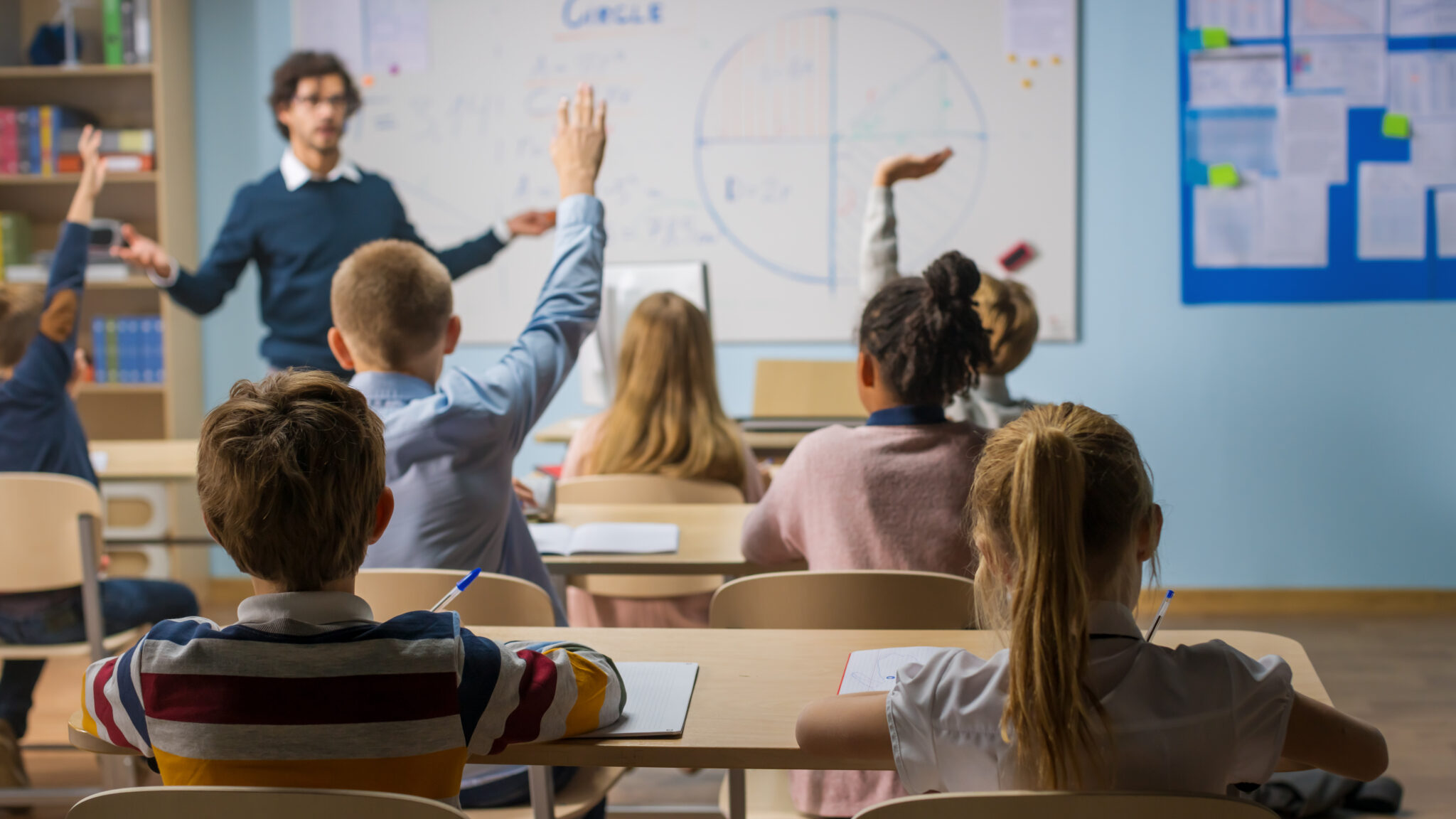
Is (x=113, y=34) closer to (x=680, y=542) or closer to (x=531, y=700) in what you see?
(x=680, y=542)

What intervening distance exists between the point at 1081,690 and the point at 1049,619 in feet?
0.20

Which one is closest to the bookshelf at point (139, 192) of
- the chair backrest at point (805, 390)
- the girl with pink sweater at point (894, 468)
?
the chair backrest at point (805, 390)

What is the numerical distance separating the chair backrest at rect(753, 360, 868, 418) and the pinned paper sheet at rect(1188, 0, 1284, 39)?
1.73 metres

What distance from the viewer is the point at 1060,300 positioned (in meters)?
4.12

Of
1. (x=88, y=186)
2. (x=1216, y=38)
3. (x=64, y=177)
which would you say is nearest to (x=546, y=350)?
(x=88, y=186)

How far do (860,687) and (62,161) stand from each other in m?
4.14

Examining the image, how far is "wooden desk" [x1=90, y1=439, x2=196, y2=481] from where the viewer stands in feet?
9.47

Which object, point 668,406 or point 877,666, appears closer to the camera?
point 877,666

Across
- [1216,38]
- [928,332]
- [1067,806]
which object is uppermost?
[1216,38]

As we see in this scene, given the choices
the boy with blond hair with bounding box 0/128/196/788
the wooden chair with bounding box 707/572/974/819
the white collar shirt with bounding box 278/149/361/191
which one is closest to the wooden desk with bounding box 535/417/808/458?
the white collar shirt with bounding box 278/149/361/191

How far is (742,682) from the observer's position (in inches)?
47.9

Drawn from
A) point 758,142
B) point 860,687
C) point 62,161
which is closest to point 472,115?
point 758,142

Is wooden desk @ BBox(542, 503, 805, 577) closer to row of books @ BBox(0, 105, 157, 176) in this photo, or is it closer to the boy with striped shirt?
the boy with striped shirt

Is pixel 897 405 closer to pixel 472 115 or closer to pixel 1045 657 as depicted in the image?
pixel 1045 657
